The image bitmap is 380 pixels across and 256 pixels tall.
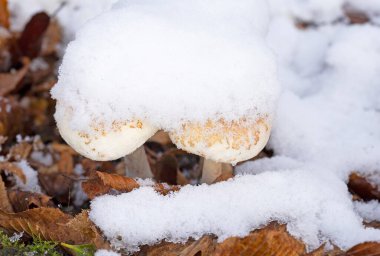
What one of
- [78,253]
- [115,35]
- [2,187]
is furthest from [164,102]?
[2,187]

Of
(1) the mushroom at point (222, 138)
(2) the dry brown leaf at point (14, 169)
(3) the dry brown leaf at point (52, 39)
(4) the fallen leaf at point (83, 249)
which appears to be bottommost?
(2) the dry brown leaf at point (14, 169)

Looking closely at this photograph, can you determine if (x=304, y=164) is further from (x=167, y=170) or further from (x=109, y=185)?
(x=109, y=185)

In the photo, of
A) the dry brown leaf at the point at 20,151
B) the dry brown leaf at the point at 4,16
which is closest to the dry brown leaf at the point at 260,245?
the dry brown leaf at the point at 20,151

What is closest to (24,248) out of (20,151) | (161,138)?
(20,151)

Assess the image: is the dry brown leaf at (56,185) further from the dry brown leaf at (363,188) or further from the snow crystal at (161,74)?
the dry brown leaf at (363,188)

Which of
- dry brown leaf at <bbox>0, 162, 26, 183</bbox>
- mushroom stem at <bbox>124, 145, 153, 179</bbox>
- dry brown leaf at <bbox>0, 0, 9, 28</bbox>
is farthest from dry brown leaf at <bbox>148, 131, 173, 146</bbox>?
dry brown leaf at <bbox>0, 0, 9, 28</bbox>

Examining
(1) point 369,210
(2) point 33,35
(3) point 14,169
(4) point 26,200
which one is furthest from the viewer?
(2) point 33,35
